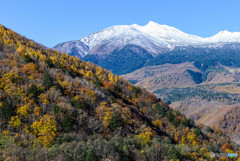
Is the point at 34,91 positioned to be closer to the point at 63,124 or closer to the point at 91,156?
the point at 63,124

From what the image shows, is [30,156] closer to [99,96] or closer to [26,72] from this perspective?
[26,72]

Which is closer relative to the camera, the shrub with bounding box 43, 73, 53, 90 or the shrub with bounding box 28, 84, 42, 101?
the shrub with bounding box 28, 84, 42, 101

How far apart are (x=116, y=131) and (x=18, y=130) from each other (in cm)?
3536

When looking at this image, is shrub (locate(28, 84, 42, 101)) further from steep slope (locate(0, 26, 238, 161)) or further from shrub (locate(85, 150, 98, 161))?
shrub (locate(85, 150, 98, 161))

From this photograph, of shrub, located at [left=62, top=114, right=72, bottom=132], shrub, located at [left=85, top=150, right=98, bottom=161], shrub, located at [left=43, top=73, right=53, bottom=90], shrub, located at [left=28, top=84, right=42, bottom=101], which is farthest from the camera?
shrub, located at [left=43, top=73, right=53, bottom=90]

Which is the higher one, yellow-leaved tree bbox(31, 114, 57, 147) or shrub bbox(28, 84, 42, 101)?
shrub bbox(28, 84, 42, 101)

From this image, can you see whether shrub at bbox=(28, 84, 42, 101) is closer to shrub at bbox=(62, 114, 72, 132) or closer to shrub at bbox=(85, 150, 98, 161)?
shrub at bbox=(62, 114, 72, 132)

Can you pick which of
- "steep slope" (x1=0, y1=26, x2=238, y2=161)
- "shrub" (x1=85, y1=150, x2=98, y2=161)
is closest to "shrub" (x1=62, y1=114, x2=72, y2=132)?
"steep slope" (x1=0, y1=26, x2=238, y2=161)

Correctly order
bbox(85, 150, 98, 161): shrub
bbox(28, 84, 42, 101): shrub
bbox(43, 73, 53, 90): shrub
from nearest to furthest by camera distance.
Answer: bbox(85, 150, 98, 161): shrub → bbox(28, 84, 42, 101): shrub → bbox(43, 73, 53, 90): shrub

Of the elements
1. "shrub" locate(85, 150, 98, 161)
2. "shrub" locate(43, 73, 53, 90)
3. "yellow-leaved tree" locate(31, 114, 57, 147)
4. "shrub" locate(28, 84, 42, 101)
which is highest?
"shrub" locate(43, 73, 53, 90)

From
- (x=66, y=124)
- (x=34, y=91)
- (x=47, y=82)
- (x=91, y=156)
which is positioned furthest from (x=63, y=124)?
(x=47, y=82)

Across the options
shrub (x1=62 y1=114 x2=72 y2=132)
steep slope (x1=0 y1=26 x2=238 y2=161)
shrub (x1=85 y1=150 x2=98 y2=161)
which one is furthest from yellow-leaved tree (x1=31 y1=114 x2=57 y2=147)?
shrub (x1=85 y1=150 x2=98 y2=161)

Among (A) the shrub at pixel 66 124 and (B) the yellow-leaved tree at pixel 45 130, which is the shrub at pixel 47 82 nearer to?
(B) the yellow-leaved tree at pixel 45 130

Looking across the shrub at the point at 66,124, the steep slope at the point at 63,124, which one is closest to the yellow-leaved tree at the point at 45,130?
the steep slope at the point at 63,124
